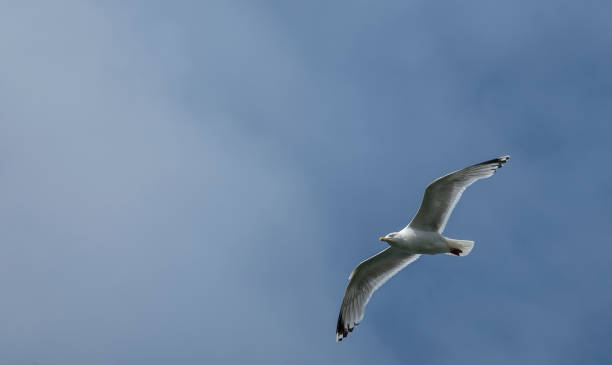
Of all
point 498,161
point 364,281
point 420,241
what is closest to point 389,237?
point 420,241

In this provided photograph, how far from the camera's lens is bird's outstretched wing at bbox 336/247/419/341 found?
18.2 m

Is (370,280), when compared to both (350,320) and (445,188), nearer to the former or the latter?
(350,320)

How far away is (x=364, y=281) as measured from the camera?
18734 mm

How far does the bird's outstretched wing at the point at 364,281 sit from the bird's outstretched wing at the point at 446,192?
1.48 m

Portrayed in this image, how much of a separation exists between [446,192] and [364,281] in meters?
3.52

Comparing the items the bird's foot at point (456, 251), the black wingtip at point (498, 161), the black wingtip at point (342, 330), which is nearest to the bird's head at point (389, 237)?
the bird's foot at point (456, 251)

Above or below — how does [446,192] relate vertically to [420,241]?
above

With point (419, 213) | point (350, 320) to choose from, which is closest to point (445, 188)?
point (419, 213)

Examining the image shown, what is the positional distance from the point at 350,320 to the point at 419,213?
386cm

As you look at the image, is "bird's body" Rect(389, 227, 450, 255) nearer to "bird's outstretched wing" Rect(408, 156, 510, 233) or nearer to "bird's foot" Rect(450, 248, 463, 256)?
"bird's foot" Rect(450, 248, 463, 256)

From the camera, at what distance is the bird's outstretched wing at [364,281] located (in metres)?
18.2

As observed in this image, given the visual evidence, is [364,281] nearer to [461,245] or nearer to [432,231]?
[432,231]

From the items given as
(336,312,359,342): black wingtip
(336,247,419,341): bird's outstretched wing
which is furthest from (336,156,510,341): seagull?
(336,312,359,342): black wingtip

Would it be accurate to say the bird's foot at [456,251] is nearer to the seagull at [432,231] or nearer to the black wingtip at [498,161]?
the seagull at [432,231]
